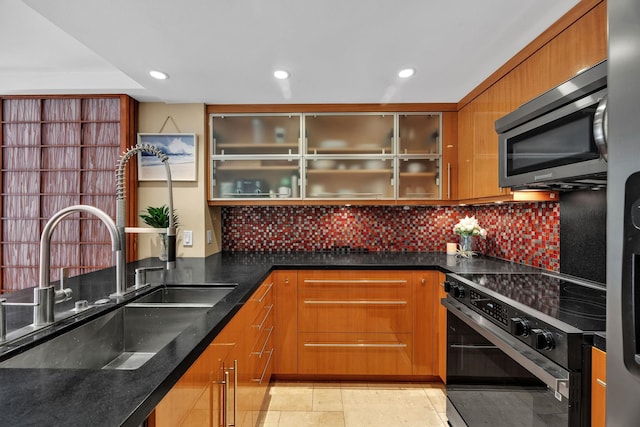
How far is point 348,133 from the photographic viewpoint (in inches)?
113

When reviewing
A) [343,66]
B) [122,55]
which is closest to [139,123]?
[122,55]

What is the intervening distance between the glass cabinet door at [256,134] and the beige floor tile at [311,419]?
1976 mm

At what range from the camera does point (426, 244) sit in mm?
3102

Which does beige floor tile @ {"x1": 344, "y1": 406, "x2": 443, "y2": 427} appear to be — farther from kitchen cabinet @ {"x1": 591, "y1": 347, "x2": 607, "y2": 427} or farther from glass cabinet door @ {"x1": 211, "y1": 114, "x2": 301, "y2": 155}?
glass cabinet door @ {"x1": 211, "y1": 114, "x2": 301, "y2": 155}

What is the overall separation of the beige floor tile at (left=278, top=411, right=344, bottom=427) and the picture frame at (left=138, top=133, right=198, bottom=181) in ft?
6.35

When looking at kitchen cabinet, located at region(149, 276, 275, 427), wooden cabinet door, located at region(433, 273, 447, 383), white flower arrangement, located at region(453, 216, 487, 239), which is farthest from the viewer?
white flower arrangement, located at region(453, 216, 487, 239)

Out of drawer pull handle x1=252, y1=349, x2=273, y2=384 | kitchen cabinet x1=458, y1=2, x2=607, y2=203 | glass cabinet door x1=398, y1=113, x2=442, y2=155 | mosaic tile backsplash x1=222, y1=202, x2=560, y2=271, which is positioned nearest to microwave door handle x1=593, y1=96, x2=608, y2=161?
kitchen cabinet x1=458, y1=2, x2=607, y2=203

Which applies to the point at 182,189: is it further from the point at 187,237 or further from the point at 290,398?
the point at 290,398

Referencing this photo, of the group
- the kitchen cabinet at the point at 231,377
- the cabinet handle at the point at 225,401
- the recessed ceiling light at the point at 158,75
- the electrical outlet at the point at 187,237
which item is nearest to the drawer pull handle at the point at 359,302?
the kitchen cabinet at the point at 231,377

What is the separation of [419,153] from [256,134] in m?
1.42

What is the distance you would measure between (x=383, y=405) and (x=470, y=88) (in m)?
2.36

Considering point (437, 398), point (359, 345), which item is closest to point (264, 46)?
point (359, 345)

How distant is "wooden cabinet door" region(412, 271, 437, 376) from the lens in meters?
2.43

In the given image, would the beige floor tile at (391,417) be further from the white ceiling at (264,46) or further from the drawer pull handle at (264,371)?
the white ceiling at (264,46)
